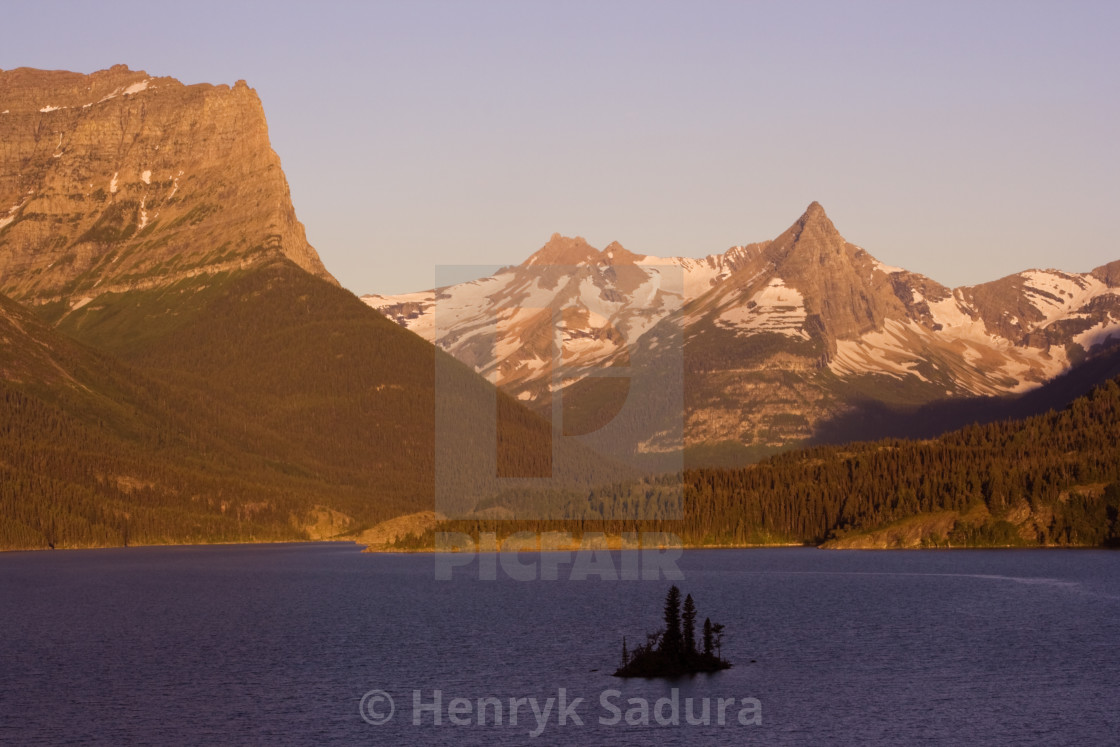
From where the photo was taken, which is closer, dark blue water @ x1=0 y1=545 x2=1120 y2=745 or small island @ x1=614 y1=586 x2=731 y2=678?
dark blue water @ x1=0 y1=545 x2=1120 y2=745

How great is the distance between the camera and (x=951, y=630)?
547ft

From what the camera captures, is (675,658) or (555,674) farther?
(555,674)

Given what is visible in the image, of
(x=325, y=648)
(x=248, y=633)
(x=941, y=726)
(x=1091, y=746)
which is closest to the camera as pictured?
(x=1091, y=746)

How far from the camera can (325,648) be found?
158 meters

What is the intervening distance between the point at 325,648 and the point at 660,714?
2112 inches

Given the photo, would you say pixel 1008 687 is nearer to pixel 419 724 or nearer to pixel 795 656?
pixel 795 656

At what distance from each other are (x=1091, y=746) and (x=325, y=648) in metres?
82.5

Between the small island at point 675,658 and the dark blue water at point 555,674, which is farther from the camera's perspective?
the small island at point 675,658

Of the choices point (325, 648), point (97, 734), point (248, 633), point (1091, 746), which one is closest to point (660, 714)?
point (1091, 746)

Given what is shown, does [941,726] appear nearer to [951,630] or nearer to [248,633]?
[951,630]

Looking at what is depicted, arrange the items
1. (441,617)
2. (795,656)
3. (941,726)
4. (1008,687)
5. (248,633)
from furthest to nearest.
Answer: (441,617)
(248,633)
(795,656)
(1008,687)
(941,726)

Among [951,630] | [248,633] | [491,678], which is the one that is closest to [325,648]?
[248,633]

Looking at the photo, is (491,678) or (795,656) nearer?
(491,678)

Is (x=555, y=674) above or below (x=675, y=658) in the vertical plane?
below
